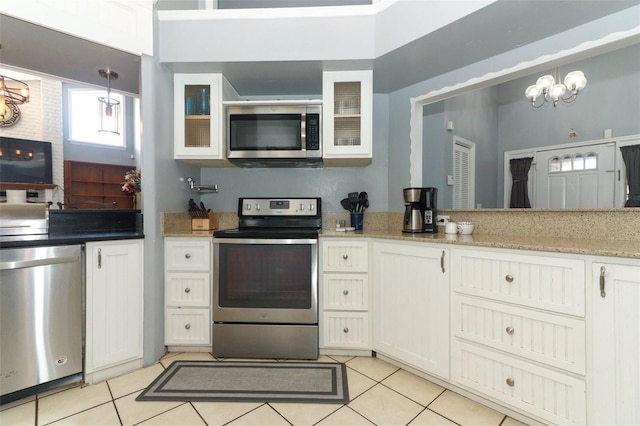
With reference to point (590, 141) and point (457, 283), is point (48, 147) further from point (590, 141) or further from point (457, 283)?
point (590, 141)

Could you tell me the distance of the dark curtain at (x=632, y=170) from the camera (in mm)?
1729

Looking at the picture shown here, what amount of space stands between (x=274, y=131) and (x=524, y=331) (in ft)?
6.83

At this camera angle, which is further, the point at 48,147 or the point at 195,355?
the point at 48,147

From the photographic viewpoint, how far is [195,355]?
6.60ft

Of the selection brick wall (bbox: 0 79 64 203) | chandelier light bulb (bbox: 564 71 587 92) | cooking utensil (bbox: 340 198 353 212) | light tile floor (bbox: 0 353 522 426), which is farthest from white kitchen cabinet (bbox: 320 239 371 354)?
brick wall (bbox: 0 79 64 203)

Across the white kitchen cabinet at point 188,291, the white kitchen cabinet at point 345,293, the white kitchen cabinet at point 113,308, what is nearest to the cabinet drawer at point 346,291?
the white kitchen cabinet at point 345,293

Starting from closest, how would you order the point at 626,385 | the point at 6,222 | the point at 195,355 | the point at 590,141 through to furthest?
1. the point at 626,385
2. the point at 6,222
3. the point at 195,355
4. the point at 590,141

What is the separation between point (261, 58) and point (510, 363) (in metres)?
2.48

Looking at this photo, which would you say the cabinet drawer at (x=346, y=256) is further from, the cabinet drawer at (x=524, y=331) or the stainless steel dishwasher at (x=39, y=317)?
the stainless steel dishwasher at (x=39, y=317)

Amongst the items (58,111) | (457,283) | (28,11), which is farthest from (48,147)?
(457,283)

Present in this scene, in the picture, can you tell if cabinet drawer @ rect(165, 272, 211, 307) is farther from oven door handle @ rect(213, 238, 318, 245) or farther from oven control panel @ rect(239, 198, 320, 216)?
oven control panel @ rect(239, 198, 320, 216)

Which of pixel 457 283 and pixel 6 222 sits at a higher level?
pixel 6 222

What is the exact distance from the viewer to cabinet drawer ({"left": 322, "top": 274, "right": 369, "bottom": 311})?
197 cm

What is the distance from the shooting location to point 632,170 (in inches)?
76.3
